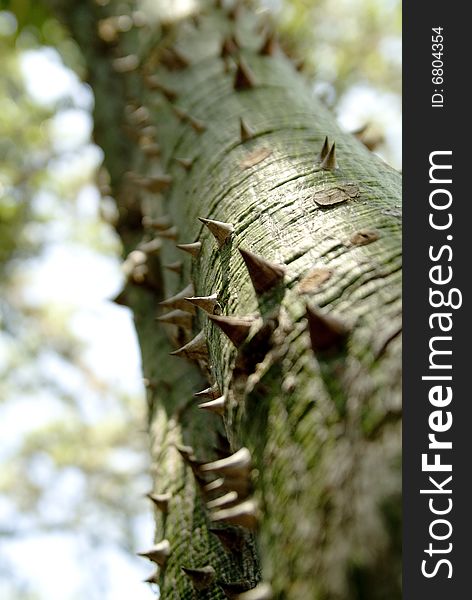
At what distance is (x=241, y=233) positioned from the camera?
3.59 feet

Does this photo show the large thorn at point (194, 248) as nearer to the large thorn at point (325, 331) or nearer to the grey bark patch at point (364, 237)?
the grey bark patch at point (364, 237)

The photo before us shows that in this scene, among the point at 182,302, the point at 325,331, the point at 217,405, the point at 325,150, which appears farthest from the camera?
the point at 182,302

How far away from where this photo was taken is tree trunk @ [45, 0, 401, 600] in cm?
63

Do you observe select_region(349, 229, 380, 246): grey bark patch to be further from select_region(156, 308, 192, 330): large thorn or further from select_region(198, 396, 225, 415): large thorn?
select_region(156, 308, 192, 330): large thorn

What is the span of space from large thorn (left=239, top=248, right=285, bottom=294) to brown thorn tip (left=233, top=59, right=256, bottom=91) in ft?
3.03

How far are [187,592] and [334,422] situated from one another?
0.62 metres

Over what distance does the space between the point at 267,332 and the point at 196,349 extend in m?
0.32

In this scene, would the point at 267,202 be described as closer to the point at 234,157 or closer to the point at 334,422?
the point at 234,157

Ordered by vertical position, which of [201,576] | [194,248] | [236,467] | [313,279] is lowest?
[201,576]

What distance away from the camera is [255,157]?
1.31 metres

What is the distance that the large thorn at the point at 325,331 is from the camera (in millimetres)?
726

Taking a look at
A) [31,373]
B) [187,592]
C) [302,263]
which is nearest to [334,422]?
[302,263]

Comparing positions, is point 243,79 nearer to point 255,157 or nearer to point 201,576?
point 255,157

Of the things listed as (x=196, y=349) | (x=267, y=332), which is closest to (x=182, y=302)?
(x=196, y=349)
